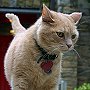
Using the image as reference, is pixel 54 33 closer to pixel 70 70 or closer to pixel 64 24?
pixel 64 24

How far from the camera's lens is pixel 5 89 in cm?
1318

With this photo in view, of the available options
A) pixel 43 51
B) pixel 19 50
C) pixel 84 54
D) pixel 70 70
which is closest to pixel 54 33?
pixel 43 51

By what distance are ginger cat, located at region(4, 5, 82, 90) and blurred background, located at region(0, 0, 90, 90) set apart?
653cm

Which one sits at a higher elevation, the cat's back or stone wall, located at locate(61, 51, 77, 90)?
the cat's back

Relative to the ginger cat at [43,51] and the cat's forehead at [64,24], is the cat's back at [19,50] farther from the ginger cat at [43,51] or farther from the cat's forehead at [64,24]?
the cat's forehead at [64,24]

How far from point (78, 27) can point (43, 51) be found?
741cm

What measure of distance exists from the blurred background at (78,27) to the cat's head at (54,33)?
22.2 ft

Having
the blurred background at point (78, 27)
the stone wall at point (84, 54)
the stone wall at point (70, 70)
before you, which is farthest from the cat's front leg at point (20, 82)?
the stone wall at point (84, 54)

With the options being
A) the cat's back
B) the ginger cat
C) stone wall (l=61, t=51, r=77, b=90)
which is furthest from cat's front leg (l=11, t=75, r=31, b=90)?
stone wall (l=61, t=51, r=77, b=90)

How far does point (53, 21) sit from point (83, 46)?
316 inches

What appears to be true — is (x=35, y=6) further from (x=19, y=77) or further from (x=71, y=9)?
(x=19, y=77)

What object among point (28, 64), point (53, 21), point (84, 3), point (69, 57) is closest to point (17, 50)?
point (28, 64)

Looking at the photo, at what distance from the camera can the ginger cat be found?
4.46m

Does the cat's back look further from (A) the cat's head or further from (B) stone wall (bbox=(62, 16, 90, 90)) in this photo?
(B) stone wall (bbox=(62, 16, 90, 90))
